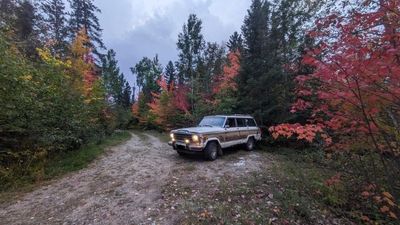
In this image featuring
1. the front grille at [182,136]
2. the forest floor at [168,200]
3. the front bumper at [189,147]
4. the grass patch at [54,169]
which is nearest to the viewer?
the forest floor at [168,200]

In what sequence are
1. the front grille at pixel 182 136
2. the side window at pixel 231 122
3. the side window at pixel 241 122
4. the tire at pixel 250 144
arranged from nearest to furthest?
the front grille at pixel 182 136 → the side window at pixel 231 122 → the side window at pixel 241 122 → the tire at pixel 250 144

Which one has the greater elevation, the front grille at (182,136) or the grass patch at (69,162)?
the front grille at (182,136)

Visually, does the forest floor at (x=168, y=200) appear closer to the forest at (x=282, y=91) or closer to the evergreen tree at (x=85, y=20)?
the forest at (x=282, y=91)

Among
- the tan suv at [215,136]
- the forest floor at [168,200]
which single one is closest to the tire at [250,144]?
Result: the tan suv at [215,136]

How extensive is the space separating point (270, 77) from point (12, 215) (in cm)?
1153

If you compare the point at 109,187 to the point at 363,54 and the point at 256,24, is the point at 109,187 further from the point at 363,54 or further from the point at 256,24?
the point at 256,24

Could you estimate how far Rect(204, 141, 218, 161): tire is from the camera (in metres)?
9.03

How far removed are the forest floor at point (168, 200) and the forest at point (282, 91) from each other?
1294 mm

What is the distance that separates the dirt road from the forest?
5.59 feet

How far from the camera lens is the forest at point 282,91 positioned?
11.1ft

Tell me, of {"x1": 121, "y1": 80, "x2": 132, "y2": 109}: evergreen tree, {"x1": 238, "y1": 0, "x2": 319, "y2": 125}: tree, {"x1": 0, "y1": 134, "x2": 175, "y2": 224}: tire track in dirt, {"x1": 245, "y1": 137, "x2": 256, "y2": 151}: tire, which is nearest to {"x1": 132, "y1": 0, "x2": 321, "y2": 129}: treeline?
{"x1": 238, "y1": 0, "x2": 319, "y2": 125}: tree

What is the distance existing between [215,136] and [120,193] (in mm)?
4427

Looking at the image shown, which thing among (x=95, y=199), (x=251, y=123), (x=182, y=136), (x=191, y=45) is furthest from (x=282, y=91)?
(x=191, y=45)

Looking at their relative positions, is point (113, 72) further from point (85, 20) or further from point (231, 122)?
point (231, 122)
